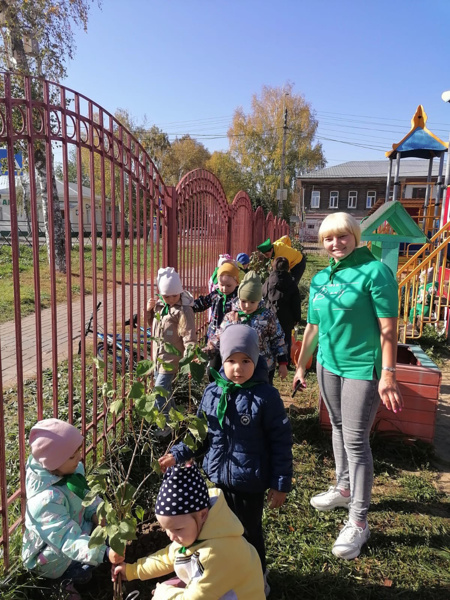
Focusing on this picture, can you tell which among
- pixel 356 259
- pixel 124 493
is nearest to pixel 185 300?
pixel 356 259

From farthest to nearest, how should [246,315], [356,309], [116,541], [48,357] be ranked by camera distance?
[48,357], [246,315], [356,309], [116,541]

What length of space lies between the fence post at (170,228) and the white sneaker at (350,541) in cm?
264

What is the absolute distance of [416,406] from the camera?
3.52m

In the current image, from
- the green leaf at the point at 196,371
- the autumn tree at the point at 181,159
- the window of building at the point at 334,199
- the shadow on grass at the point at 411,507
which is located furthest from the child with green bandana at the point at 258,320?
the autumn tree at the point at 181,159

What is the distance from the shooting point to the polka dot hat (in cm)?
143

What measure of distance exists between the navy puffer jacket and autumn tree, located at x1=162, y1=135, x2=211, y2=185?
41.9 meters

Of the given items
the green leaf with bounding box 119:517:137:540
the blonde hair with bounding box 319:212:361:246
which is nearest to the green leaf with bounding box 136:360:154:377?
the green leaf with bounding box 119:517:137:540

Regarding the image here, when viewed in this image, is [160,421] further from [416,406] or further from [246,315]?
[416,406]

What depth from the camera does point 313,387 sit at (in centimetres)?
495

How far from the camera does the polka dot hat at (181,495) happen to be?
56.5 inches

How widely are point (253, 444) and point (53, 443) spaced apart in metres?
0.89

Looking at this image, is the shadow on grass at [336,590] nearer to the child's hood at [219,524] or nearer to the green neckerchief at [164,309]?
the child's hood at [219,524]

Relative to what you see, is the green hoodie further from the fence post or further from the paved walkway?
the fence post

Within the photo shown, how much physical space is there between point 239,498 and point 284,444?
37 centimetres
